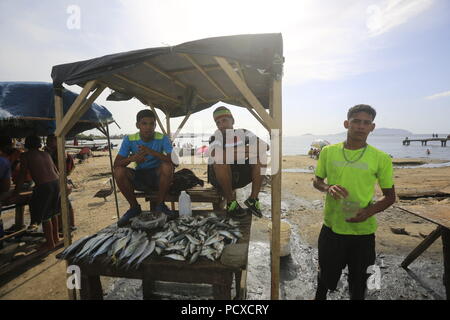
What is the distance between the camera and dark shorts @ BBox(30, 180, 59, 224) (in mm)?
4918

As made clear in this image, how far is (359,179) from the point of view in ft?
8.90

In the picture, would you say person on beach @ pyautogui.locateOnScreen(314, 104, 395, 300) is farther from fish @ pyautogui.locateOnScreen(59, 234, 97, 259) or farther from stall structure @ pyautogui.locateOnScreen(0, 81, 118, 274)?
stall structure @ pyautogui.locateOnScreen(0, 81, 118, 274)

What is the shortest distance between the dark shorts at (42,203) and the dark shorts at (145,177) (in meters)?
2.09

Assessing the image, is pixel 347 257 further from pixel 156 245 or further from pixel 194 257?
pixel 156 245

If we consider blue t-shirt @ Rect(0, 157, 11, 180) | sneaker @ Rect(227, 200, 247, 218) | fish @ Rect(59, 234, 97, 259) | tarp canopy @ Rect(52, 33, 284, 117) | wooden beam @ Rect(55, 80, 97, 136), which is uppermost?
tarp canopy @ Rect(52, 33, 284, 117)

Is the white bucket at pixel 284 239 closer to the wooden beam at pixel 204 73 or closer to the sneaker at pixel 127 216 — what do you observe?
the sneaker at pixel 127 216

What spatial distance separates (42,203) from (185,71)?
14.7ft

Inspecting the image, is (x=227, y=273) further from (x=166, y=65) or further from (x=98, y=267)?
(x=166, y=65)

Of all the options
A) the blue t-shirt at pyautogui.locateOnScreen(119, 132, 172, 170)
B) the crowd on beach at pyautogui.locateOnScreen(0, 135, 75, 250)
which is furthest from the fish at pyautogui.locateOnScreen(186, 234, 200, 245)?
the crowd on beach at pyautogui.locateOnScreen(0, 135, 75, 250)

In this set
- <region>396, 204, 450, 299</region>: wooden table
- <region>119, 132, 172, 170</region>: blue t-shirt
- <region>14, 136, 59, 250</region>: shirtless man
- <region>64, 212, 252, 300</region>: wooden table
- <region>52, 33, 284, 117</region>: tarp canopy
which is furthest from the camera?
<region>14, 136, 59, 250</region>: shirtless man

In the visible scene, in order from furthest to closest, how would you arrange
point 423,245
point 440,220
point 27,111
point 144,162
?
1. point 27,111
2. point 144,162
3. point 423,245
4. point 440,220

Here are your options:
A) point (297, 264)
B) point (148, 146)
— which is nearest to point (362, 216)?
point (297, 264)
